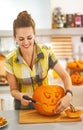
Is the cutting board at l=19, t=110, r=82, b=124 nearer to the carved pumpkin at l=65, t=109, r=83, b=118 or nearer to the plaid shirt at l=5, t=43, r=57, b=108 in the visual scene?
the carved pumpkin at l=65, t=109, r=83, b=118

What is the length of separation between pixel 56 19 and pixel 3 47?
0.69 m

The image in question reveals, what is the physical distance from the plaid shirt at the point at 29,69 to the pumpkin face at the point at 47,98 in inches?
8.8

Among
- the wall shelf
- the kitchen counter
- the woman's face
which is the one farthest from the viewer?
the wall shelf

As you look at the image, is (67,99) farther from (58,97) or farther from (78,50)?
(78,50)

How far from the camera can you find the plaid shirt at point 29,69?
170cm

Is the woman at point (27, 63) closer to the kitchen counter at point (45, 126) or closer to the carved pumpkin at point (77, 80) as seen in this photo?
the kitchen counter at point (45, 126)

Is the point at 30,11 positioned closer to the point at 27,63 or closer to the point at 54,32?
the point at 54,32

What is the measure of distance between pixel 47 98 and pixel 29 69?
0.30 m

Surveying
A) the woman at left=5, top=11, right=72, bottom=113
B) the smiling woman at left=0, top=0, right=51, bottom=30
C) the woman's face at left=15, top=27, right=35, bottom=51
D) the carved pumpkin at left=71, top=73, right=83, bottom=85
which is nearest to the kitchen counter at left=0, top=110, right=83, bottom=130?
the woman at left=5, top=11, right=72, bottom=113

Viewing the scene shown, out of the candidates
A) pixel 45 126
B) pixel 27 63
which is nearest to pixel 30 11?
pixel 27 63

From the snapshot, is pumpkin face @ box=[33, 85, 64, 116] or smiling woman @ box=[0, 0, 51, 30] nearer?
pumpkin face @ box=[33, 85, 64, 116]

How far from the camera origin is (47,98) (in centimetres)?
146

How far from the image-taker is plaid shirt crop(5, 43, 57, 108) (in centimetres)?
170

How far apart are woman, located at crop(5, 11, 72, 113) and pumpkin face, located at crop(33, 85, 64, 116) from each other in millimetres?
151
